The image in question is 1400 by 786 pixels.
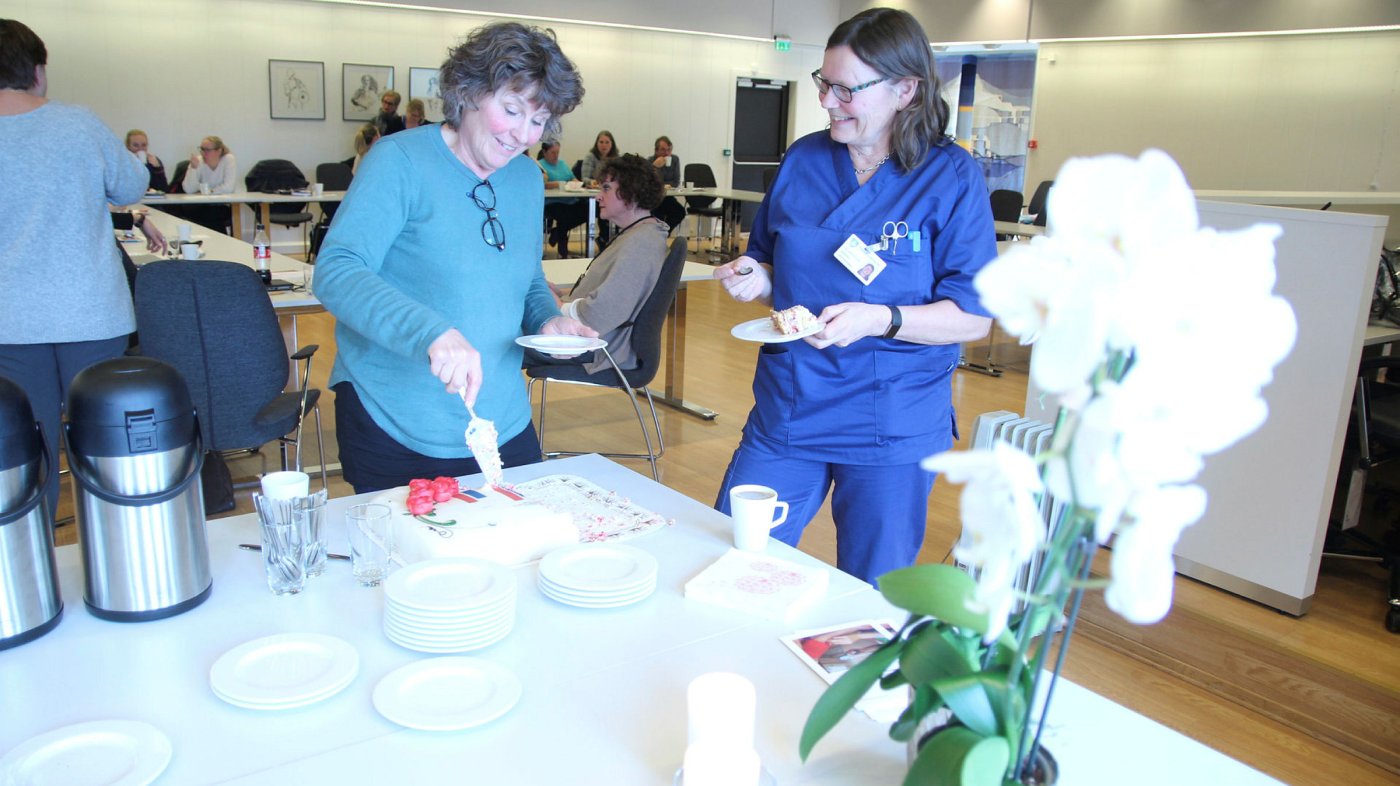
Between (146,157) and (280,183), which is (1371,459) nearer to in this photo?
(280,183)

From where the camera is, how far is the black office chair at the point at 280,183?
9.67 meters

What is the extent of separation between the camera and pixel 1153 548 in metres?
0.63

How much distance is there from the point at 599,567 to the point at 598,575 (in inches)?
1.1

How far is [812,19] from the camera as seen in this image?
45.6ft

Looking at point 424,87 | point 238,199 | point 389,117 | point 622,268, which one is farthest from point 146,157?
point 622,268

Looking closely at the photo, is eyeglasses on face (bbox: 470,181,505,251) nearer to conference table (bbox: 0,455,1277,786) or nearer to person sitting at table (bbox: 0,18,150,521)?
conference table (bbox: 0,455,1277,786)

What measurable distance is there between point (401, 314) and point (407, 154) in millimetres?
352

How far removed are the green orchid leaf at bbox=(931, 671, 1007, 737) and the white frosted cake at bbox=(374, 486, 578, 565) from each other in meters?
0.85

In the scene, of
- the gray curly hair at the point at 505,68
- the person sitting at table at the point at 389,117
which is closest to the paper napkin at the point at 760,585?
the gray curly hair at the point at 505,68

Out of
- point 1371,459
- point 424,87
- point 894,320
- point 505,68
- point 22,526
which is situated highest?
point 424,87

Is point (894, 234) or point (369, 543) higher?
point (894, 234)

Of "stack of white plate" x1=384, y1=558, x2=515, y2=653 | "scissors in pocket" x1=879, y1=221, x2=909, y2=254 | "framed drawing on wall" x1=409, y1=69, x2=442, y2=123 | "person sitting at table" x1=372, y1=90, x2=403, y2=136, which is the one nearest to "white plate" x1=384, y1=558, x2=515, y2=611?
"stack of white plate" x1=384, y1=558, x2=515, y2=653

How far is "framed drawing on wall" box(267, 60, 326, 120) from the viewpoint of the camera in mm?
11039

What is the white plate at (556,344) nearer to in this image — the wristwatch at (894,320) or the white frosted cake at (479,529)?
the white frosted cake at (479,529)
